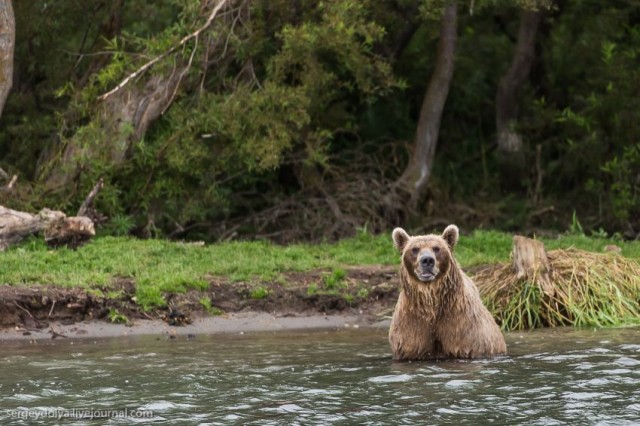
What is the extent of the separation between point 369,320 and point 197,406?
4.71 m

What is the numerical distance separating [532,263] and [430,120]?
5.50m

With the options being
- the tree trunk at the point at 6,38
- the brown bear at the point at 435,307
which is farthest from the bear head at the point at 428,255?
the tree trunk at the point at 6,38

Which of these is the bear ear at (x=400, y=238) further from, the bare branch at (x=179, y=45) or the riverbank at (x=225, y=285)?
the bare branch at (x=179, y=45)

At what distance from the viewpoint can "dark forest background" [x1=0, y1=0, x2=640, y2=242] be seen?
16.1 meters

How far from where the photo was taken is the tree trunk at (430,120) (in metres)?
18.0

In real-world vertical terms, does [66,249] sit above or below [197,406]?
above

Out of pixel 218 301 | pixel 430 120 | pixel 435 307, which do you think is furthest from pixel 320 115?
pixel 435 307

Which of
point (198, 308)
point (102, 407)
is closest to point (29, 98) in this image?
point (198, 308)

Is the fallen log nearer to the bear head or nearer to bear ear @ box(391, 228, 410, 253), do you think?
bear ear @ box(391, 228, 410, 253)

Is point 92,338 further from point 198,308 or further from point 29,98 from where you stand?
point 29,98

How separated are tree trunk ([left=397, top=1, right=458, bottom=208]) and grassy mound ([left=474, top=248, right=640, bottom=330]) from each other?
4.74 meters

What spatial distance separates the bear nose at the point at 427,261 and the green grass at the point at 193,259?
400 cm

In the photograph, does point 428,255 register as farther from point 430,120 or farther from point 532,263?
point 430,120

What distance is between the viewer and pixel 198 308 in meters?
13.2
